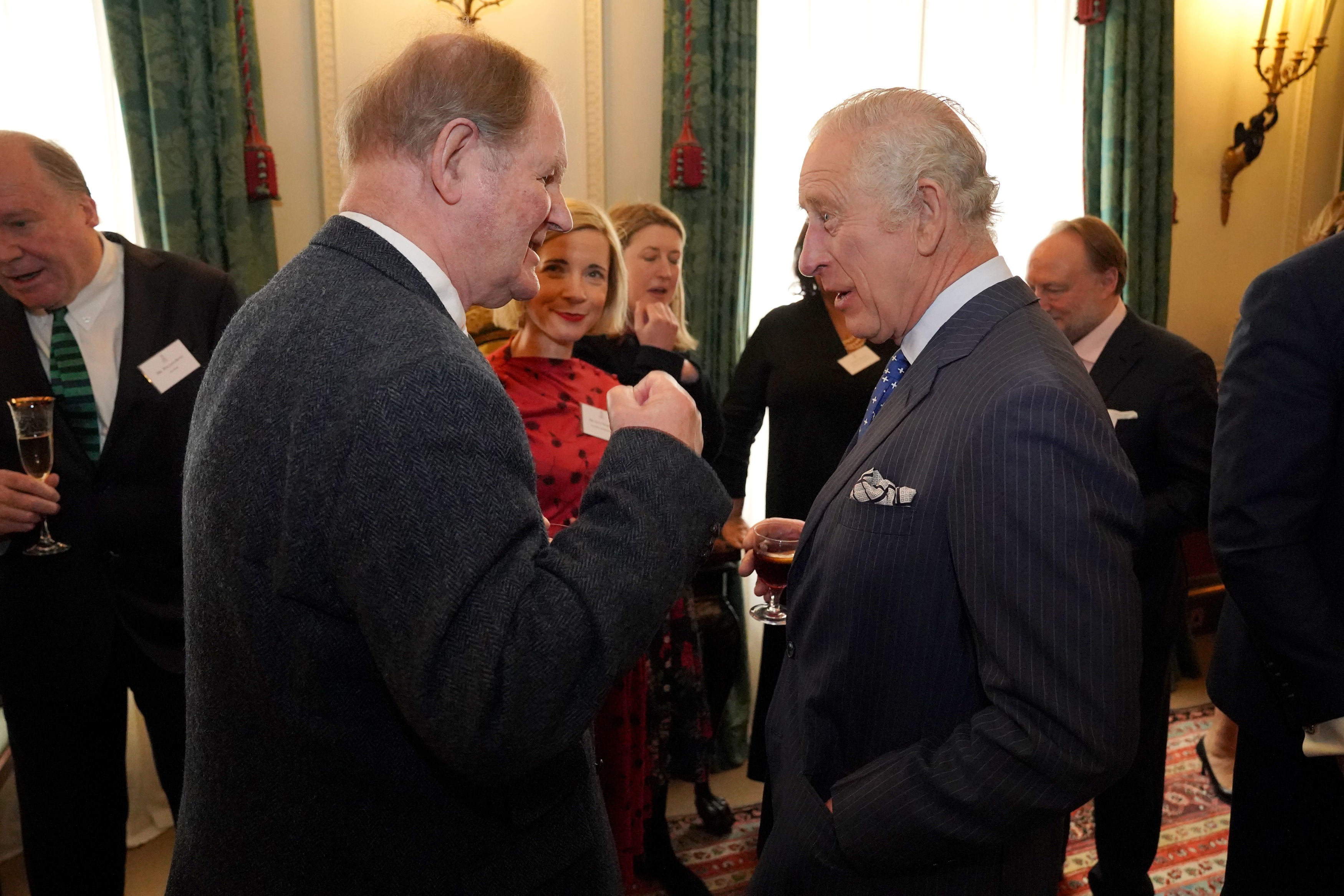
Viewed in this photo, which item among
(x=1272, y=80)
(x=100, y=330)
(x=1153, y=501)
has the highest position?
(x=1272, y=80)

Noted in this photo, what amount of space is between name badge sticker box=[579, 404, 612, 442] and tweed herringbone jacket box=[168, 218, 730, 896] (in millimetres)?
1101

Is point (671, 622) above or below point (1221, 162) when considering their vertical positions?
below

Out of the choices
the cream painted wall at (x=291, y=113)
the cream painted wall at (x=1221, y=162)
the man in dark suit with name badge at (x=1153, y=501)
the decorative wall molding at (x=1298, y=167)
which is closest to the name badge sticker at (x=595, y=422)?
the man in dark suit with name badge at (x=1153, y=501)

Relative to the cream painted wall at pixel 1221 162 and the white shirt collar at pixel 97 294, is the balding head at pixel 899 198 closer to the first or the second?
the white shirt collar at pixel 97 294

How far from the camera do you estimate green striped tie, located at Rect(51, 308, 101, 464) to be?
1.98 m

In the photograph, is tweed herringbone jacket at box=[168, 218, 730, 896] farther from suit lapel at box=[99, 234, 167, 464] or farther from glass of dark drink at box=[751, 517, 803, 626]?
suit lapel at box=[99, 234, 167, 464]

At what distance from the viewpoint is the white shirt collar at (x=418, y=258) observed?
0.92 m

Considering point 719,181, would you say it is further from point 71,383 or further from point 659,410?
point 659,410

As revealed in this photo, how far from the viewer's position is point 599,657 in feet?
2.60

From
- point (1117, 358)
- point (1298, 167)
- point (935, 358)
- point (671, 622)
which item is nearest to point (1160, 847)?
point (1117, 358)

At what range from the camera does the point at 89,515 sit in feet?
6.44

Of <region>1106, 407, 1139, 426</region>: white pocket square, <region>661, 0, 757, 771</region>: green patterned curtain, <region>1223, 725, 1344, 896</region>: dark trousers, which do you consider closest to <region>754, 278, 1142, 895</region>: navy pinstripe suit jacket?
<region>1223, 725, 1344, 896</region>: dark trousers

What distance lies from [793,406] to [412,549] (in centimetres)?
207

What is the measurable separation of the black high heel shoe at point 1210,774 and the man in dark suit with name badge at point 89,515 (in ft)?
10.7
